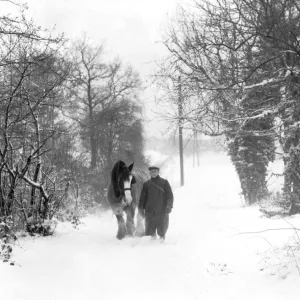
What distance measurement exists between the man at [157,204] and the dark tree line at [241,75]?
2.50 m

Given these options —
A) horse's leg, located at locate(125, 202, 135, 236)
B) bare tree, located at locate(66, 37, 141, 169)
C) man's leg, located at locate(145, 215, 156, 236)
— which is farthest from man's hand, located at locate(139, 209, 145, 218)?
bare tree, located at locate(66, 37, 141, 169)

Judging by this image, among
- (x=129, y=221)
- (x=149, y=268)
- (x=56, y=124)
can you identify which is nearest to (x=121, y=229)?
(x=129, y=221)

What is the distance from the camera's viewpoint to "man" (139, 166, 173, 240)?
27.2ft

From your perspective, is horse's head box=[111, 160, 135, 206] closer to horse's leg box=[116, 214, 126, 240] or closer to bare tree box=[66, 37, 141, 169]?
horse's leg box=[116, 214, 126, 240]

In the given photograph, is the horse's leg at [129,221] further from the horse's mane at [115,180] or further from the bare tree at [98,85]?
the bare tree at [98,85]

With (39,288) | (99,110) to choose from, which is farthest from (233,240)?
(99,110)

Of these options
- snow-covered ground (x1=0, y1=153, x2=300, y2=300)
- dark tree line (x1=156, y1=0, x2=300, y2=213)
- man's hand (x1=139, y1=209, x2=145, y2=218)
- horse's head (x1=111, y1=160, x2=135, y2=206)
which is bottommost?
snow-covered ground (x1=0, y1=153, x2=300, y2=300)

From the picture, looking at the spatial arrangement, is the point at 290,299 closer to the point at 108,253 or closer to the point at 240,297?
the point at 240,297

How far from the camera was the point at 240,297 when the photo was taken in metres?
4.75

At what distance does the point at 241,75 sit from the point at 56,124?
610cm

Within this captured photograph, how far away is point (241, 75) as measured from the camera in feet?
30.1

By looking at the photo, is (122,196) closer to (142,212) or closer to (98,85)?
(142,212)

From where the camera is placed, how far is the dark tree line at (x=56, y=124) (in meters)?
6.59

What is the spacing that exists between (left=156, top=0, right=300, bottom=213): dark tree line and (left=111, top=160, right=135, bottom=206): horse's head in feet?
8.67
